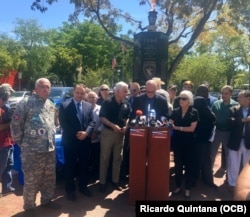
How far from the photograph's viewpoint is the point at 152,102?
18.8 ft

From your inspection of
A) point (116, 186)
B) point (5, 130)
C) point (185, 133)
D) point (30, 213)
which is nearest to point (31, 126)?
point (5, 130)

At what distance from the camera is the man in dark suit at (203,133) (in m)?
5.82

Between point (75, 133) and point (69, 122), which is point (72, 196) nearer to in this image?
point (75, 133)

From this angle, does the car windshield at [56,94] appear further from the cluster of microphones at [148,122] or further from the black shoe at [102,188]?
the cluster of microphones at [148,122]

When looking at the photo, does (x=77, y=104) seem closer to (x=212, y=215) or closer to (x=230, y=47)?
(x=212, y=215)

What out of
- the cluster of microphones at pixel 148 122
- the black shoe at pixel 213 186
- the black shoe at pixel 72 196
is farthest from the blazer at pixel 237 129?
the black shoe at pixel 72 196

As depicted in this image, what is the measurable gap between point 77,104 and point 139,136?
1165 millimetres

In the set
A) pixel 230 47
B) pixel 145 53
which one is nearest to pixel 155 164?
pixel 145 53

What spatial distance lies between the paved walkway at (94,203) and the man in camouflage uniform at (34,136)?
0.40 meters

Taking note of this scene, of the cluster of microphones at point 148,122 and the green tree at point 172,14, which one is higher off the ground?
the green tree at point 172,14

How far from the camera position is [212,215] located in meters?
2.30

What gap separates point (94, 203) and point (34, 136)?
1.52m

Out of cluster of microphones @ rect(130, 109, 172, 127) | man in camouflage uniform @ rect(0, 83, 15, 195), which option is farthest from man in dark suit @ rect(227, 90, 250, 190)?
man in camouflage uniform @ rect(0, 83, 15, 195)

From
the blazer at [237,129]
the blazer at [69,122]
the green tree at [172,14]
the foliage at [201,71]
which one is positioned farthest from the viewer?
the foliage at [201,71]
